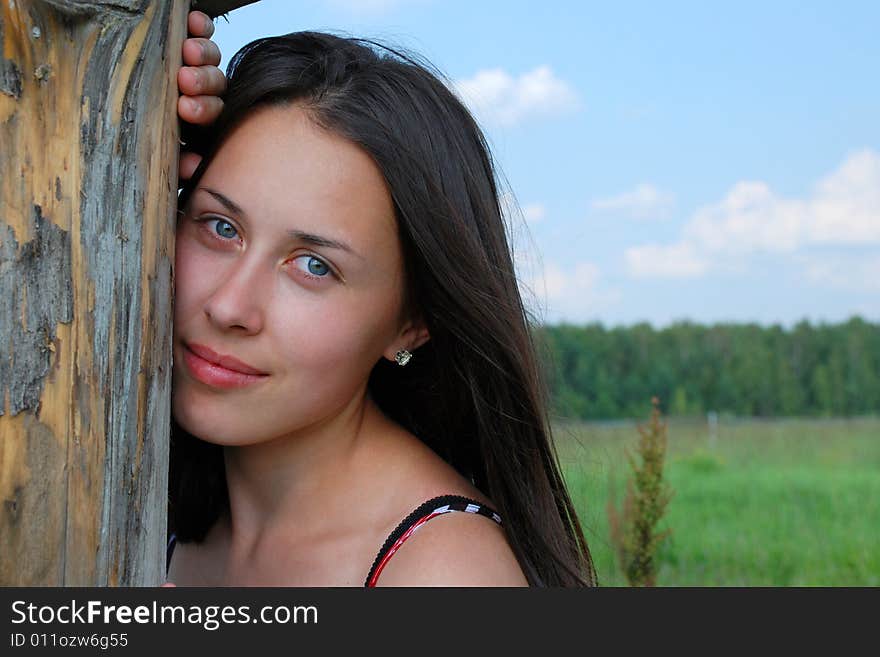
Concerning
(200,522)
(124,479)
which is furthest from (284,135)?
(200,522)

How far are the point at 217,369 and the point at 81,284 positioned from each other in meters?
0.41

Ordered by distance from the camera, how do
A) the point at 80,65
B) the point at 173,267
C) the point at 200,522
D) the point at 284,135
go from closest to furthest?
the point at 80,65 < the point at 173,267 < the point at 284,135 < the point at 200,522

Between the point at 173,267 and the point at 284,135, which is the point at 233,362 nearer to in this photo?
the point at 173,267

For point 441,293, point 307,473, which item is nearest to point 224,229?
point 441,293

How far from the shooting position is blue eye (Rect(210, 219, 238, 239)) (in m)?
1.93

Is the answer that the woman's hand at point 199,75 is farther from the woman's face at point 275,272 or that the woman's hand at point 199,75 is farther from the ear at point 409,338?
the ear at point 409,338

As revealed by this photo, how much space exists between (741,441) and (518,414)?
12640 millimetres

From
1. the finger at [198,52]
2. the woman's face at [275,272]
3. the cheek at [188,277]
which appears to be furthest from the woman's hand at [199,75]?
the cheek at [188,277]

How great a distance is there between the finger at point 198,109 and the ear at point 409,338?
0.64m

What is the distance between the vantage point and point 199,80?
184 cm

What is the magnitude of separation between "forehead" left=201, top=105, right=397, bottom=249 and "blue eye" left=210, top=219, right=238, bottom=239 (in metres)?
0.06

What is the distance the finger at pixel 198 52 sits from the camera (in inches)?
71.8

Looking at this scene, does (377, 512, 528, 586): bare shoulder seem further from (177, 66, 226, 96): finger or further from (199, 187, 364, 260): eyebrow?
(177, 66, 226, 96): finger

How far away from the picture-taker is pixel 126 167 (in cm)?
163
